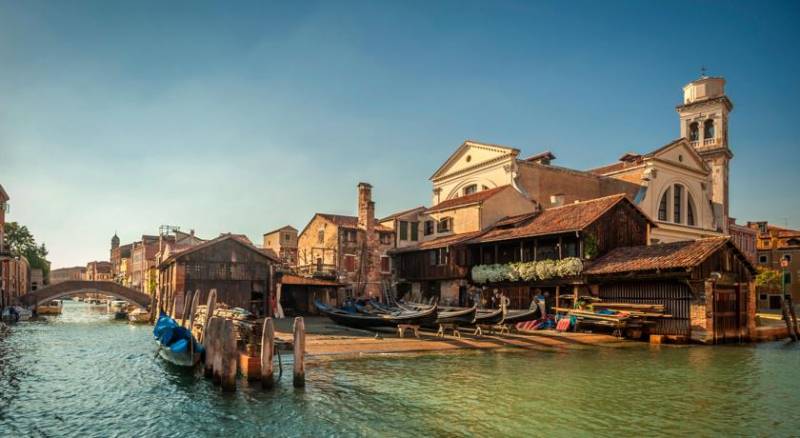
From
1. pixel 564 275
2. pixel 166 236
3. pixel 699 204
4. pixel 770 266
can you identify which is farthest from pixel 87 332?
pixel 770 266

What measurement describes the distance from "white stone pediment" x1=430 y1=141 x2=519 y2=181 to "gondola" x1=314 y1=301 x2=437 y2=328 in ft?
52.4

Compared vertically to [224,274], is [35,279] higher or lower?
lower

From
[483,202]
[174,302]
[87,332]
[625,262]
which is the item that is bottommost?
[87,332]

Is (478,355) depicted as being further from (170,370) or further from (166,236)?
(166,236)

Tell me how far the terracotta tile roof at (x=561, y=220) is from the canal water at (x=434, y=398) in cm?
866

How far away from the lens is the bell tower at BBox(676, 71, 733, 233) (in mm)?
41406

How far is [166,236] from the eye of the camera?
63281mm

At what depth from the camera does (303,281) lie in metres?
33.4

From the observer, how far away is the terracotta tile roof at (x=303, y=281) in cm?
3291

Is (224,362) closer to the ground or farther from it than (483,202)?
closer to the ground

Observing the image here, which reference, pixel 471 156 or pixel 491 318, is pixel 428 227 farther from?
pixel 491 318

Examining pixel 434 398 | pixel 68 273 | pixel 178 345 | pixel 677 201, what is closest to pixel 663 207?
pixel 677 201

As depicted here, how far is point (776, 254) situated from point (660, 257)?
3913cm

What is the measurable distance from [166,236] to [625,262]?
5362cm
